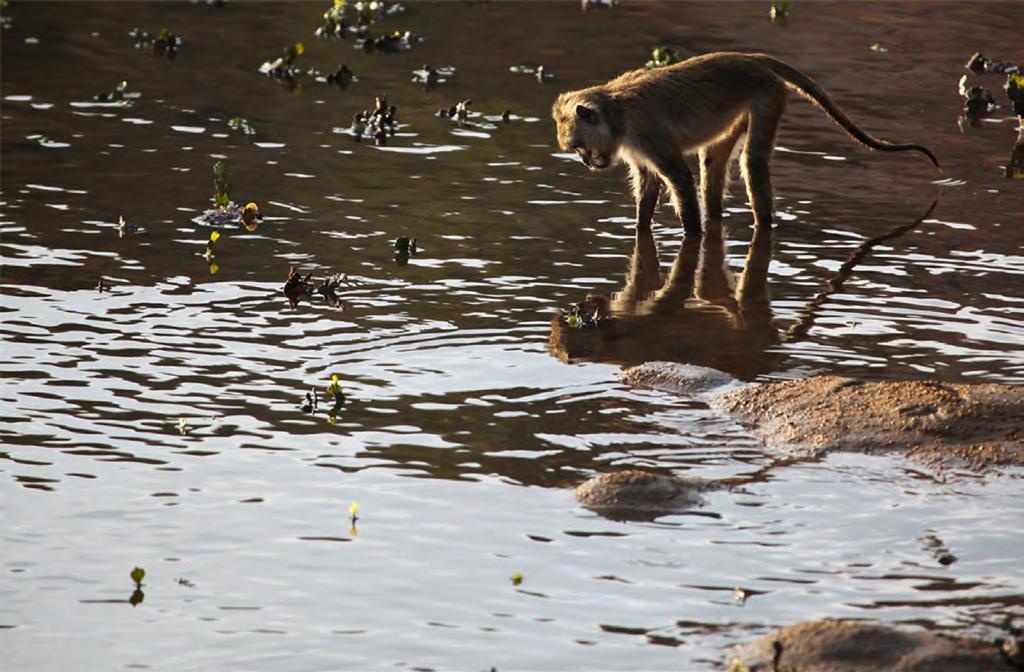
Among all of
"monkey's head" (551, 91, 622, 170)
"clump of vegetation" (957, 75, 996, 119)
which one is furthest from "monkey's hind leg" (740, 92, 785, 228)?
"clump of vegetation" (957, 75, 996, 119)

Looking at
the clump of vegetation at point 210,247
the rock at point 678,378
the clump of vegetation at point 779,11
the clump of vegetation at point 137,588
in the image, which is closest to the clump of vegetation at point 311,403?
the rock at point 678,378

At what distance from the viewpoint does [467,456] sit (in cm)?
929

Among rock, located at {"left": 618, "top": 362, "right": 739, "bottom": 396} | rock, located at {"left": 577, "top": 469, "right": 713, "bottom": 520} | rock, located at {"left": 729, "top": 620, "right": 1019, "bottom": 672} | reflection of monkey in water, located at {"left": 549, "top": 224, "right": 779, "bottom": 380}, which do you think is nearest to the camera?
rock, located at {"left": 729, "top": 620, "right": 1019, "bottom": 672}

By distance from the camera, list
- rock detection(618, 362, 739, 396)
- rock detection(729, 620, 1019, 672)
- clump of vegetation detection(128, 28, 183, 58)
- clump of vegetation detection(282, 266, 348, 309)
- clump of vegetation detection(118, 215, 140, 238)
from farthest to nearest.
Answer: clump of vegetation detection(128, 28, 183, 58), clump of vegetation detection(118, 215, 140, 238), clump of vegetation detection(282, 266, 348, 309), rock detection(618, 362, 739, 396), rock detection(729, 620, 1019, 672)

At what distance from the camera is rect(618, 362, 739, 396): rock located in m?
10.2

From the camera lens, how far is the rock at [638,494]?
27.5 feet

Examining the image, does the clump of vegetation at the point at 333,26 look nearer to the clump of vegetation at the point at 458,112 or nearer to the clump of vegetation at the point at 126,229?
the clump of vegetation at the point at 458,112

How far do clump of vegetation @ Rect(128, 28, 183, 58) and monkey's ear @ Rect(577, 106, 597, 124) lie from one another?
958 cm

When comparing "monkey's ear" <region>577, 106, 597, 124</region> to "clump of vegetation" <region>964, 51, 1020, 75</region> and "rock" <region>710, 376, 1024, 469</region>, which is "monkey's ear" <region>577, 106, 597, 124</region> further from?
"clump of vegetation" <region>964, 51, 1020, 75</region>

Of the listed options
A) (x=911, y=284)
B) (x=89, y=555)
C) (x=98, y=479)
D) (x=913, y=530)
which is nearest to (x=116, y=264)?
(x=98, y=479)

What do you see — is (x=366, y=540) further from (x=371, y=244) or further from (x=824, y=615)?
(x=371, y=244)

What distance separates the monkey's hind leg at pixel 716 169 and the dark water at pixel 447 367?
0.43 meters

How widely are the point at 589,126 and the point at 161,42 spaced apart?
386 inches

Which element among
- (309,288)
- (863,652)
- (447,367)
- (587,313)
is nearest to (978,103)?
(587,313)
